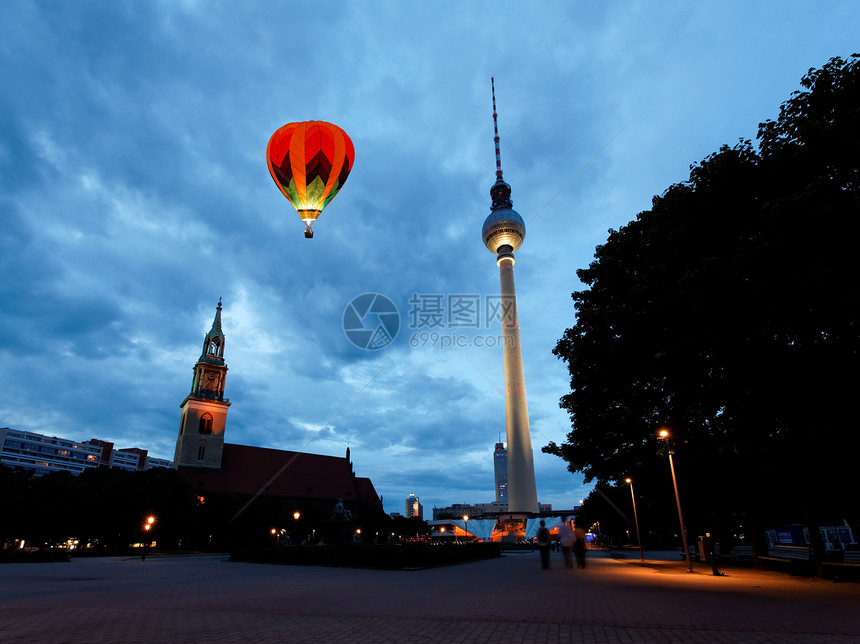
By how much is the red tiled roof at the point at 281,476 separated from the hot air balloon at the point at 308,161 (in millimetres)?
70738

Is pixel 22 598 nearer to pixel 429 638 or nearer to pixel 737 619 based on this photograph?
pixel 429 638

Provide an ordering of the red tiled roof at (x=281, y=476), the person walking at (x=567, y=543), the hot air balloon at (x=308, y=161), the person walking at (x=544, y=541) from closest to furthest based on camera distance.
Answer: the hot air balloon at (x=308, y=161)
the person walking at (x=544, y=541)
the person walking at (x=567, y=543)
the red tiled roof at (x=281, y=476)

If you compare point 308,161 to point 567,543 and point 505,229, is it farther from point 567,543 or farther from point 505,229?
point 505,229

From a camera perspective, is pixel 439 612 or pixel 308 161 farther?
pixel 308 161

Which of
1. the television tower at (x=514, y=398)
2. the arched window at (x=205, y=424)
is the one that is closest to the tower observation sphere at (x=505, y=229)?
the television tower at (x=514, y=398)

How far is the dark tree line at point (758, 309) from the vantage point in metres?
12.6

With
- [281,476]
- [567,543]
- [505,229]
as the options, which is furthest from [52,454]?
[567,543]

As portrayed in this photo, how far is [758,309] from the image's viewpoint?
1337 centimetres

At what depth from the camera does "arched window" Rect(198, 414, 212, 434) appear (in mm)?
86375

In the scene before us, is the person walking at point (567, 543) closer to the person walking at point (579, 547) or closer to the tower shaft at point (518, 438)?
the person walking at point (579, 547)

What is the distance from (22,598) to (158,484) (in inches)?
2171

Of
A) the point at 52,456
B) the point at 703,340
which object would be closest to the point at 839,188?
the point at 703,340

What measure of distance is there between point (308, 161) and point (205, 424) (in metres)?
78.4

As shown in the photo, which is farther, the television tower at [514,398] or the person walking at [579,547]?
the television tower at [514,398]
